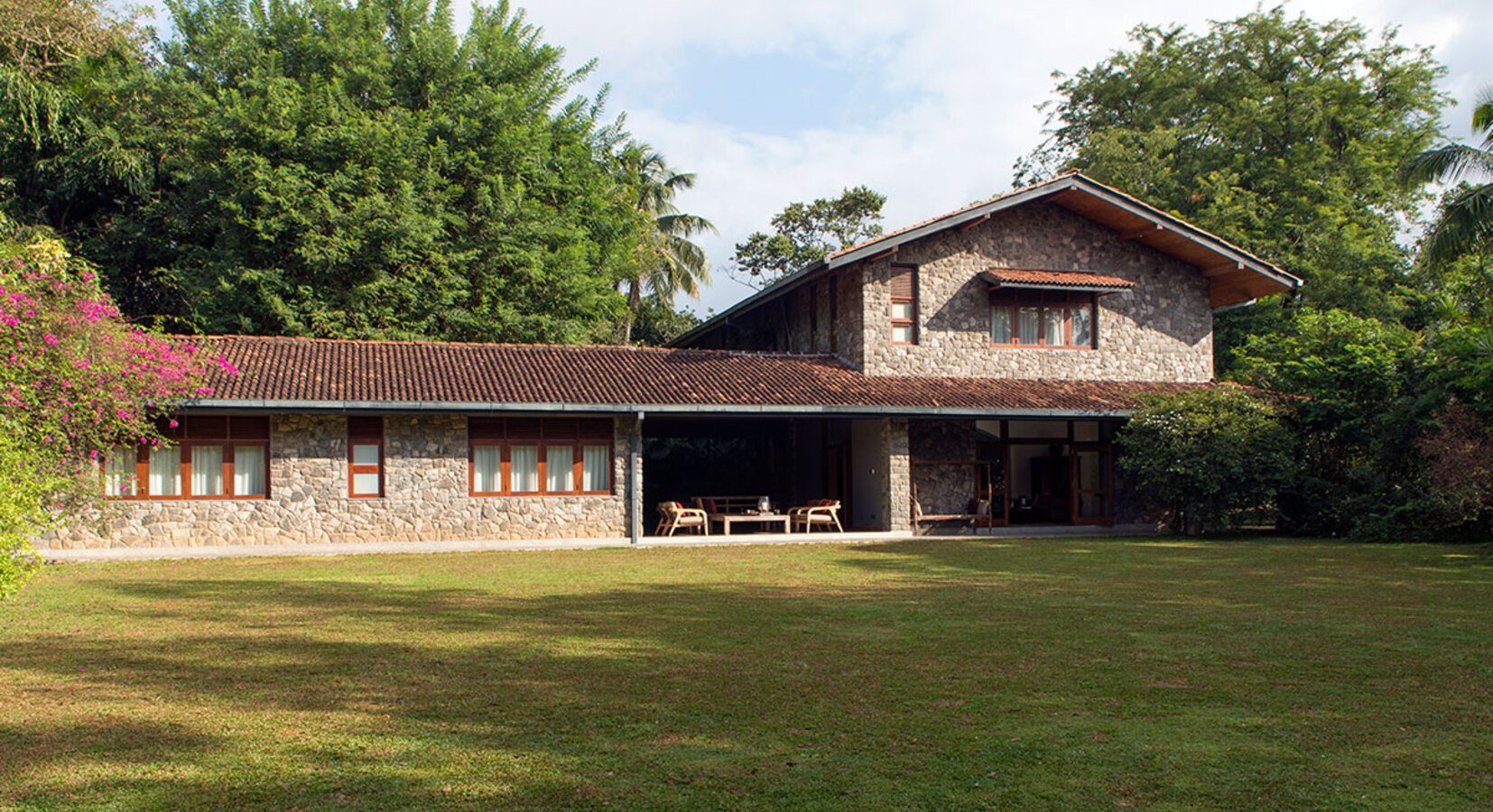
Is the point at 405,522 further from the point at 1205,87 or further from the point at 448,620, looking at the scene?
the point at 1205,87

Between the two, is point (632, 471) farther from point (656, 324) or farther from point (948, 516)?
point (656, 324)

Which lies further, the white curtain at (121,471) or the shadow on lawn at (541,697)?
the white curtain at (121,471)

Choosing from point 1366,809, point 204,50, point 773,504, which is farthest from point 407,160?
point 1366,809

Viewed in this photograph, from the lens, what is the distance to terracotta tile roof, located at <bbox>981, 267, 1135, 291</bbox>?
73.6 ft

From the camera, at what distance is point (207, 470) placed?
1825cm

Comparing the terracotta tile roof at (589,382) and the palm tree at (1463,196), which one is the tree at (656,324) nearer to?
the terracotta tile roof at (589,382)

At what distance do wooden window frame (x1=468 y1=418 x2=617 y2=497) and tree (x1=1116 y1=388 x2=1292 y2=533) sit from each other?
31.5 feet

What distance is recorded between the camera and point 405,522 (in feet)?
61.9

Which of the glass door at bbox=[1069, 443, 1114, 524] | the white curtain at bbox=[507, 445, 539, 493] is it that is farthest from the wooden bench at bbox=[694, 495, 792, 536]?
the glass door at bbox=[1069, 443, 1114, 524]

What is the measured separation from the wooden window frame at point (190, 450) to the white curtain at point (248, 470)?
4 cm

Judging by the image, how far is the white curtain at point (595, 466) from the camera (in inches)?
789

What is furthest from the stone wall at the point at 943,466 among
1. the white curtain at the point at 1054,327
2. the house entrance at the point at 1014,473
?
the white curtain at the point at 1054,327

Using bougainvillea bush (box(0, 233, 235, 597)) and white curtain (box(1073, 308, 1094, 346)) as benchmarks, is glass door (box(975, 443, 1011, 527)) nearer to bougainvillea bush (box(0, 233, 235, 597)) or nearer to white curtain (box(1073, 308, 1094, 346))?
white curtain (box(1073, 308, 1094, 346))

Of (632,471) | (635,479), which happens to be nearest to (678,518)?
(635,479)
